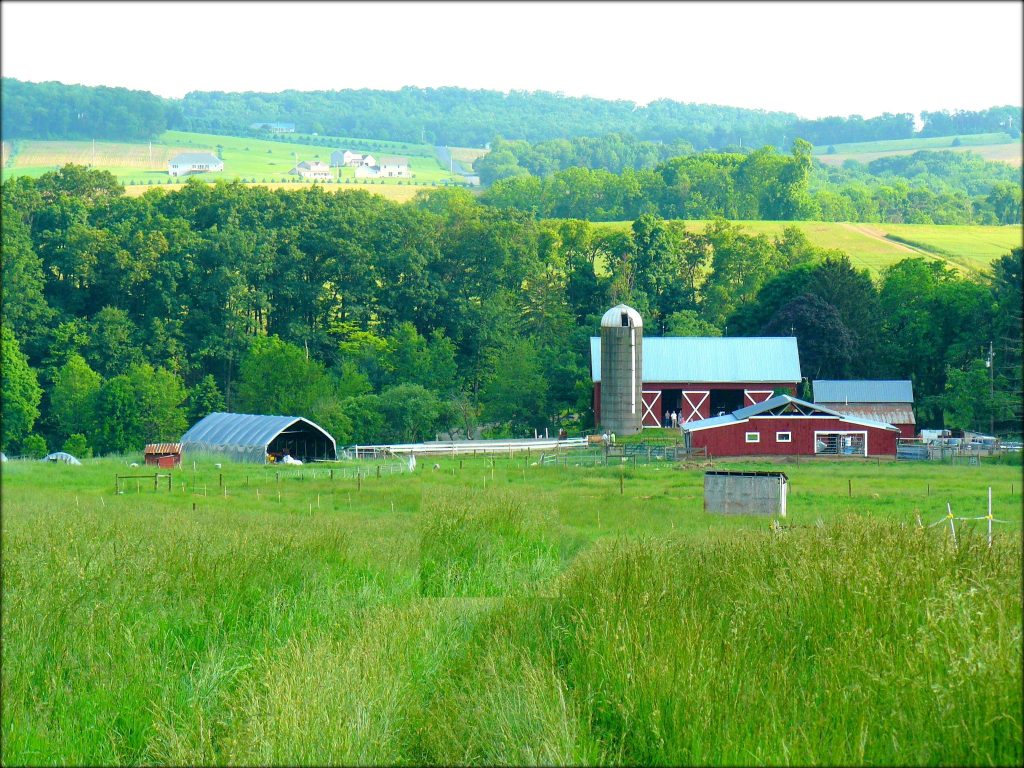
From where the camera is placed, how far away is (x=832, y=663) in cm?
1116

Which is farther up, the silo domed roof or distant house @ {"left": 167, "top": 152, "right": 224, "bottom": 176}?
distant house @ {"left": 167, "top": 152, "right": 224, "bottom": 176}

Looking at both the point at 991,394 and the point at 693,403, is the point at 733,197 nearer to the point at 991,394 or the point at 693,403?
the point at 693,403

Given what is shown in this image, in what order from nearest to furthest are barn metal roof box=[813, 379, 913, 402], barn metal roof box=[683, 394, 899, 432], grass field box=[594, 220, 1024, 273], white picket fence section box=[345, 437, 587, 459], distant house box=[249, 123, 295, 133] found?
1. barn metal roof box=[683, 394, 899, 432]
2. white picket fence section box=[345, 437, 587, 459]
3. barn metal roof box=[813, 379, 913, 402]
4. grass field box=[594, 220, 1024, 273]
5. distant house box=[249, 123, 295, 133]

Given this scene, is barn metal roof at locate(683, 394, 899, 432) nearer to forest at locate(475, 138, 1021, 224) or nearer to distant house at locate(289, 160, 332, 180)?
forest at locate(475, 138, 1021, 224)

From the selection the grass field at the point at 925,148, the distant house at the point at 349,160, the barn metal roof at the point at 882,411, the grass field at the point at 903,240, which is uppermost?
the grass field at the point at 925,148

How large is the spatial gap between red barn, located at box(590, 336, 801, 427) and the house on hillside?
5.04 feet

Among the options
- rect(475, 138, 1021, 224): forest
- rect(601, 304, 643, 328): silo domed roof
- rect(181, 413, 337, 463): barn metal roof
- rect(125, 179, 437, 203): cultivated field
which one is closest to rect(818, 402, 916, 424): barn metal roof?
rect(601, 304, 643, 328): silo domed roof

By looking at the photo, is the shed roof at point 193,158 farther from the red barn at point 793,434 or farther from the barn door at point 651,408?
the red barn at point 793,434

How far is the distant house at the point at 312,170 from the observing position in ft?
402

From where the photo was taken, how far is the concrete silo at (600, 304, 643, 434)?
52.8 meters

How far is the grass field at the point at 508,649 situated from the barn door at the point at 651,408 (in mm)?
34900

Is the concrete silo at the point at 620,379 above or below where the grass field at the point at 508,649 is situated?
below

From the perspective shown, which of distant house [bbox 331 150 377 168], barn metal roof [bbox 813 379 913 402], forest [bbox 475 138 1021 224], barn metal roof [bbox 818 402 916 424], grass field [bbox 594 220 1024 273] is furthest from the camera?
distant house [bbox 331 150 377 168]

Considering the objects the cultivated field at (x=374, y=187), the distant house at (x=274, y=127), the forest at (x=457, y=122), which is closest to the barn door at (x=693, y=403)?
the cultivated field at (x=374, y=187)
